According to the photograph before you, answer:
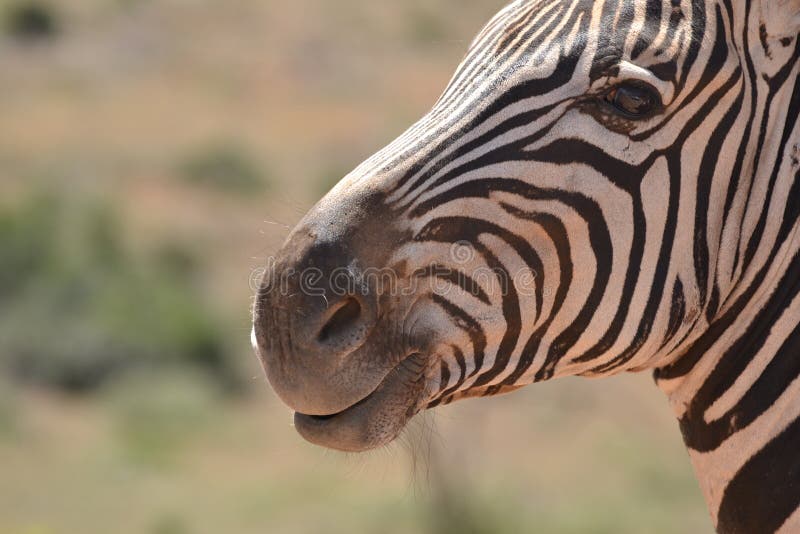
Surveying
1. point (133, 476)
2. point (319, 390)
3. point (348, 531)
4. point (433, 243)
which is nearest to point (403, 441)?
point (319, 390)

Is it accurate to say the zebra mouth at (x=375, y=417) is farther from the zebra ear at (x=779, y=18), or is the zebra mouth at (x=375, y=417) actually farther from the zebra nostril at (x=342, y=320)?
the zebra ear at (x=779, y=18)

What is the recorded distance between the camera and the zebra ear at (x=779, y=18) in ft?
9.14

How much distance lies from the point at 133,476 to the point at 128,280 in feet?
36.2

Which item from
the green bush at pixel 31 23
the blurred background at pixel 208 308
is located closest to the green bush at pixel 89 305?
the blurred background at pixel 208 308

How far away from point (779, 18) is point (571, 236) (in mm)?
766

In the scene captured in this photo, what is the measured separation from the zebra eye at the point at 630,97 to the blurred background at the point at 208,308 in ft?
2.83

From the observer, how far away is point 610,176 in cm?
272

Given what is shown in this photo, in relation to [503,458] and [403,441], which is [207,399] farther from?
[403,441]

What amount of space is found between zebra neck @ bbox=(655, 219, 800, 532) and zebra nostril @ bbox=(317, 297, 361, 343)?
97 centimetres

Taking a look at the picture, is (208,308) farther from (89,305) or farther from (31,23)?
(31,23)

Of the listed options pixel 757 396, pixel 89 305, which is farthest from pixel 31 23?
pixel 757 396

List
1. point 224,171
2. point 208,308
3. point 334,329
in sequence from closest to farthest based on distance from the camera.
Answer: point 334,329
point 208,308
point 224,171

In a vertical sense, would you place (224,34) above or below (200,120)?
above

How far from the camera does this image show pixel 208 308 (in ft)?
91.9
